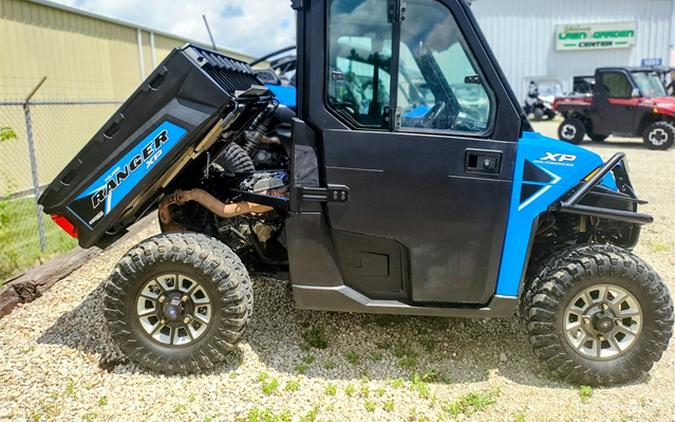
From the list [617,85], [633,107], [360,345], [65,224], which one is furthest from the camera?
[617,85]

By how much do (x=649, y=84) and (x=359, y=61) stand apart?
47.8ft

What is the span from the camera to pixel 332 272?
329 centimetres

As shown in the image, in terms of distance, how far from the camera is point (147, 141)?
10.4 ft

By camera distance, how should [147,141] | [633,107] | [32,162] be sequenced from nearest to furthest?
[147,141], [32,162], [633,107]

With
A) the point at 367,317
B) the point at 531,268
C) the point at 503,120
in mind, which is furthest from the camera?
the point at 367,317

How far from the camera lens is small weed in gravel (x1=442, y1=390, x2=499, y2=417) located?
3033mm

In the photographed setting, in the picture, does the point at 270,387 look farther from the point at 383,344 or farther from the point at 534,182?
the point at 534,182

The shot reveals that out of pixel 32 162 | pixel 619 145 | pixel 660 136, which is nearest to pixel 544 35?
pixel 619 145

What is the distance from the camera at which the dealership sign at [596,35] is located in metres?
30.4

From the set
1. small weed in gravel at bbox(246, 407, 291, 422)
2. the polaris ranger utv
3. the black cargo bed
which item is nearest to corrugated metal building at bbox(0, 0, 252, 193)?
the black cargo bed

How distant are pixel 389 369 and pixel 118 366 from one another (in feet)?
5.75

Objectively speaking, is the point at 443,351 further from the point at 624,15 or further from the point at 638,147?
the point at 624,15

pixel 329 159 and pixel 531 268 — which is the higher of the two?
pixel 329 159

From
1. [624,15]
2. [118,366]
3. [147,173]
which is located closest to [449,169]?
[147,173]
